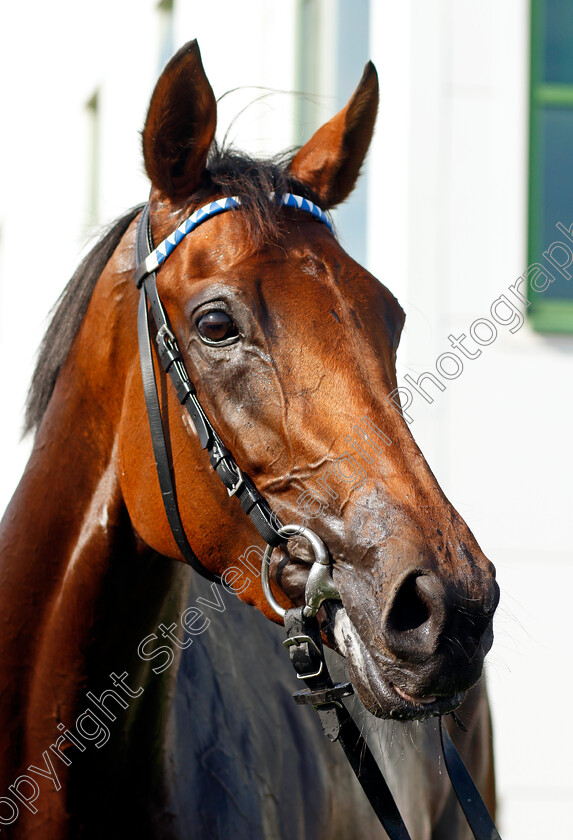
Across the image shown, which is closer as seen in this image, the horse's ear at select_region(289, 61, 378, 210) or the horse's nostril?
the horse's nostril

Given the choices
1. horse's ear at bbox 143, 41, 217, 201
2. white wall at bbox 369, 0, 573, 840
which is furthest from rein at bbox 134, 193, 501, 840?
white wall at bbox 369, 0, 573, 840

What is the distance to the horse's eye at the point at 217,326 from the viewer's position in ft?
5.94

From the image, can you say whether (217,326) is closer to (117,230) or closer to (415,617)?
(117,230)

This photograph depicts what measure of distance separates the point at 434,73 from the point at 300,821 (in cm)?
391

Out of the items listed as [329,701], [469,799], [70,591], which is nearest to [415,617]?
[329,701]

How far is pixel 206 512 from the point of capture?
187cm

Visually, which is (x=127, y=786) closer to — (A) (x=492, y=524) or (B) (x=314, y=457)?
(B) (x=314, y=457)

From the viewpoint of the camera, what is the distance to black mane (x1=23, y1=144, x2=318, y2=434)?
6.57 ft

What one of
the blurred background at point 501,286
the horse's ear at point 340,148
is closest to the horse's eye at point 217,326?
the horse's ear at point 340,148

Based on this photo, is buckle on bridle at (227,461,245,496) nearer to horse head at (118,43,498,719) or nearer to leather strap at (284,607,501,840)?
horse head at (118,43,498,719)

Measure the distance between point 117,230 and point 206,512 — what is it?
2.64ft

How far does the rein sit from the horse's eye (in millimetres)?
116

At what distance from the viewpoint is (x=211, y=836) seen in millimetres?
2035

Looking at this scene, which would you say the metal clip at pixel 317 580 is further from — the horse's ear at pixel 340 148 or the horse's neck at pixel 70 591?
the horse's ear at pixel 340 148
